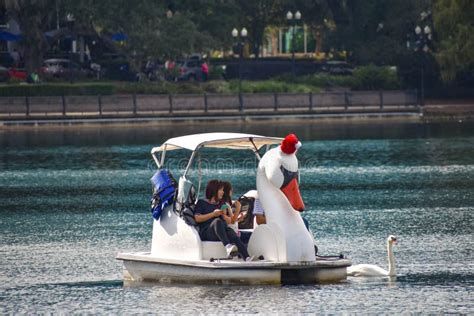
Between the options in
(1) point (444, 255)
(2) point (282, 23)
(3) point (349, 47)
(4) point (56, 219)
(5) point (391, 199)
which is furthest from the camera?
(2) point (282, 23)

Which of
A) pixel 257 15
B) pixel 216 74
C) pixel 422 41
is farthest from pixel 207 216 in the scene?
pixel 257 15

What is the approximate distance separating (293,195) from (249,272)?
4.76 ft

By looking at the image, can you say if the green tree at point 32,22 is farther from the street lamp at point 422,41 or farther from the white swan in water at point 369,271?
the white swan in water at point 369,271

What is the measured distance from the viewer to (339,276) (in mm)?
23031

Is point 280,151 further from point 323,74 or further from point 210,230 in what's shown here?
point 323,74

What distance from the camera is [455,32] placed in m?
73.1

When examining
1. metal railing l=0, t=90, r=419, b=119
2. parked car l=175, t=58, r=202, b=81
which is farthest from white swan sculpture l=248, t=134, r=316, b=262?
parked car l=175, t=58, r=202, b=81

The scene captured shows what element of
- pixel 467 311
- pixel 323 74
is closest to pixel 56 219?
pixel 467 311

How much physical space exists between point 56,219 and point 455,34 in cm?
4162

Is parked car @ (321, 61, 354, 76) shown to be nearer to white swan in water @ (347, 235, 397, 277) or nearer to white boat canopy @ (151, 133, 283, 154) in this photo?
white boat canopy @ (151, 133, 283, 154)

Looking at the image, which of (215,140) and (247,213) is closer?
(215,140)

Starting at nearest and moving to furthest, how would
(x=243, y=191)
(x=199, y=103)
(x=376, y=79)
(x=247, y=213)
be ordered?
(x=247, y=213)
(x=243, y=191)
(x=199, y=103)
(x=376, y=79)

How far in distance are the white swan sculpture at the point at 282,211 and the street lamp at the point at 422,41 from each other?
56203mm

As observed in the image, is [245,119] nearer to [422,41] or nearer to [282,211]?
[422,41]
